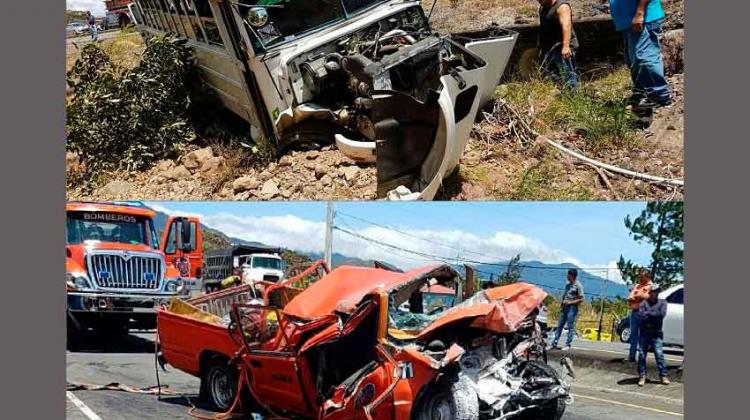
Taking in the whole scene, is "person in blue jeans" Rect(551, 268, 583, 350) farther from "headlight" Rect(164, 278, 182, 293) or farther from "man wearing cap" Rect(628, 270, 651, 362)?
"headlight" Rect(164, 278, 182, 293)

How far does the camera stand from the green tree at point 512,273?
6.30 meters

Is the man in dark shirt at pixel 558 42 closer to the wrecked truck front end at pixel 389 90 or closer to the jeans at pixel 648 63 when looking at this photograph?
the wrecked truck front end at pixel 389 90

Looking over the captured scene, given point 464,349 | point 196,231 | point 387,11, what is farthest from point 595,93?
point 196,231

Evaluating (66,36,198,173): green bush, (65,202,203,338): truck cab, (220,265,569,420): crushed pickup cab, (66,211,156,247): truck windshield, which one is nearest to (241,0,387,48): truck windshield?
(66,36,198,173): green bush

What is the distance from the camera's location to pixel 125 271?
8070 millimetres

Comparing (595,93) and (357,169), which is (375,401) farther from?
(595,93)

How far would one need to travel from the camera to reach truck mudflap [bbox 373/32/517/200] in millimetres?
6586

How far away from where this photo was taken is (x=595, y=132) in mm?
7266

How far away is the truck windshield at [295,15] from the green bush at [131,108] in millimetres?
1511

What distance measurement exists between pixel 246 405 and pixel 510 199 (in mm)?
2660

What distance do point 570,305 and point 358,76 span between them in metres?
2.64

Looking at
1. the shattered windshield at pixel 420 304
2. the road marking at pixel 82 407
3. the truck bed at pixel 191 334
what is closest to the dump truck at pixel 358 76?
the shattered windshield at pixel 420 304

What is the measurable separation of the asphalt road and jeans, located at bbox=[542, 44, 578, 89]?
2702mm

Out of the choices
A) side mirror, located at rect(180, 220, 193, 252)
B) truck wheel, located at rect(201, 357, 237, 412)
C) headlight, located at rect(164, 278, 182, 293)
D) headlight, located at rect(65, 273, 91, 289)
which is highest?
side mirror, located at rect(180, 220, 193, 252)
